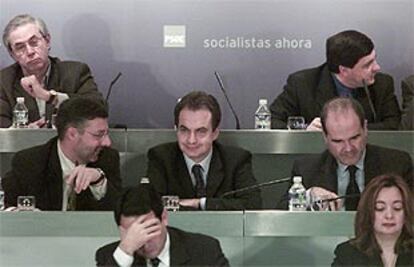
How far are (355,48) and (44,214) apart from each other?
1.32 meters

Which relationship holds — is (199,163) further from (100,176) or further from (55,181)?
(55,181)

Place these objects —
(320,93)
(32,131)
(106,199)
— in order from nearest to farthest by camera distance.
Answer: (106,199) → (32,131) → (320,93)

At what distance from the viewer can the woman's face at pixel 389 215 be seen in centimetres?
240

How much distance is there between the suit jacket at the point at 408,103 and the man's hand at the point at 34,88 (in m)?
1.05

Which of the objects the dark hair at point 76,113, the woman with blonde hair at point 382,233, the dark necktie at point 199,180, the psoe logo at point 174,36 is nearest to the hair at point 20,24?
the dark hair at point 76,113

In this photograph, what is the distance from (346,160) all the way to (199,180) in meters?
0.39

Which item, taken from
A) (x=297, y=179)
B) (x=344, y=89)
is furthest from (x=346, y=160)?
(x=344, y=89)

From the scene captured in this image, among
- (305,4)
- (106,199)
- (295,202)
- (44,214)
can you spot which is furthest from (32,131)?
(305,4)

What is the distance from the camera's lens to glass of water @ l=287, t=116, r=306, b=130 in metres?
3.06

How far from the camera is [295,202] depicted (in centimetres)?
267

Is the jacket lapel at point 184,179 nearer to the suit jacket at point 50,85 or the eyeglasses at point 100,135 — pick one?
the eyeglasses at point 100,135

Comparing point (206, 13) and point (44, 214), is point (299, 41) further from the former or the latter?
point (44, 214)

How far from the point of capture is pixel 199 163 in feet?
9.19

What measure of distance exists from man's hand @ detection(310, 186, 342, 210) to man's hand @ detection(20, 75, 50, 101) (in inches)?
34.1
